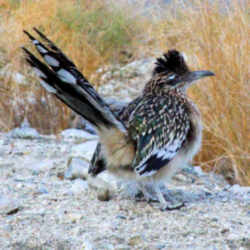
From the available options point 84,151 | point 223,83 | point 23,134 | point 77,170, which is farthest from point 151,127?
point 23,134

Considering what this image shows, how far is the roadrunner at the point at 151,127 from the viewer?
3896 millimetres

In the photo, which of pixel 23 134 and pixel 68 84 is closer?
pixel 68 84

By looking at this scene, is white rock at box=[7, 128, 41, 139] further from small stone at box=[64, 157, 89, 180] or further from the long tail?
the long tail

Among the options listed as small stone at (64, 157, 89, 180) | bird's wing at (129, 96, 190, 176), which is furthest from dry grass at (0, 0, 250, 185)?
bird's wing at (129, 96, 190, 176)

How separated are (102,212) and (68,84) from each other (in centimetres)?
125

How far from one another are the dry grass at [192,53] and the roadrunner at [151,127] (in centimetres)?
141

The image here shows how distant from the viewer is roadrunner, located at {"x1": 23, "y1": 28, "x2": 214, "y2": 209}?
3896mm

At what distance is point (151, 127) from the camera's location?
13.9 feet

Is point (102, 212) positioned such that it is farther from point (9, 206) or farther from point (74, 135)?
point (74, 135)

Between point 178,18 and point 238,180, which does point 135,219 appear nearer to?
point 238,180

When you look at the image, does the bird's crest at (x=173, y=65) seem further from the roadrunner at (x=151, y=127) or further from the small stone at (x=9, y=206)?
the small stone at (x=9, y=206)

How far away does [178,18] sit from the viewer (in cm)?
734

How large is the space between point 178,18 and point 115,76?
3767mm

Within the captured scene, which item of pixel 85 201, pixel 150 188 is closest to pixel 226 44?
pixel 150 188
